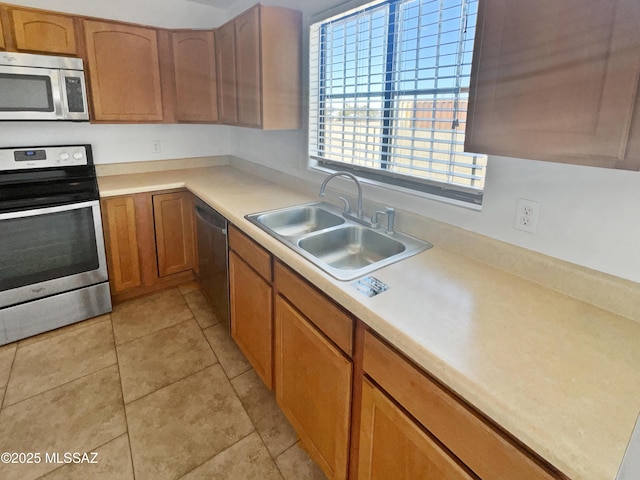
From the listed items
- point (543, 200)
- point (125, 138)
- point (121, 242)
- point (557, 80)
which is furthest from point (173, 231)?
point (557, 80)

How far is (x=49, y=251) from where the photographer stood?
7.48 ft

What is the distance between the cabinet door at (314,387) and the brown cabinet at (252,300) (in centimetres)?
10

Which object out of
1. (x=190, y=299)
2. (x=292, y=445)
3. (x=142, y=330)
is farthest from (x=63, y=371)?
(x=292, y=445)

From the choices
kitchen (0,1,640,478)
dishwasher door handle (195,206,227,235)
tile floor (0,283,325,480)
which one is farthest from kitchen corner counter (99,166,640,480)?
tile floor (0,283,325,480)

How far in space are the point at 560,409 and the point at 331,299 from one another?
27.2 inches

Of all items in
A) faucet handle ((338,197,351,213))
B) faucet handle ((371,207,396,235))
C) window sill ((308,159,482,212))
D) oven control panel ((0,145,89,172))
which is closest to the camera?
window sill ((308,159,482,212))

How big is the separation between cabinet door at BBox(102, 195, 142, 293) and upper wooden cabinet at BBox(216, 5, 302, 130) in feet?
3.39

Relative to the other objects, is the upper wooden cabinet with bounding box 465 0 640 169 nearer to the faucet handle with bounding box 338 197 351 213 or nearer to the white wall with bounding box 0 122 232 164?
the faucet handle with bounding box 338 197 351 213

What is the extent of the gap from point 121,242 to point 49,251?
1.35 feet

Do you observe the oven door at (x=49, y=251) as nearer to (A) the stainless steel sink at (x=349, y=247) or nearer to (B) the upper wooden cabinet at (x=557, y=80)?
(A) the stainless steel sink at (x=349, y=247)

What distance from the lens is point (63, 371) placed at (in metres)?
2.06

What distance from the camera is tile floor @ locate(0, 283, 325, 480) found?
60.9 inches

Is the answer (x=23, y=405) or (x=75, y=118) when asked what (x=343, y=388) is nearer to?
(x=23, y=405)

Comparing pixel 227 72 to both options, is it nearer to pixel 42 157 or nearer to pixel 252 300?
pixel 42 157
